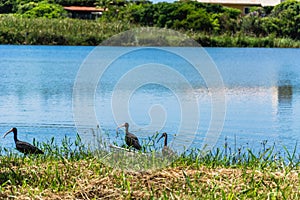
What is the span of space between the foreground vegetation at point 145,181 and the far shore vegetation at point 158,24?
141 ft

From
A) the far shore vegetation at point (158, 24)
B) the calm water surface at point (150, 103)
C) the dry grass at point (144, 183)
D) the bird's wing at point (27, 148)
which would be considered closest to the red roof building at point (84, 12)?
the far shore vegetation at point (158, 24)

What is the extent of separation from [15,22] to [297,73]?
81.2ft

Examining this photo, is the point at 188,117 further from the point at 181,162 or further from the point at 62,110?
the point at 181,162

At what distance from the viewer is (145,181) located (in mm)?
6621

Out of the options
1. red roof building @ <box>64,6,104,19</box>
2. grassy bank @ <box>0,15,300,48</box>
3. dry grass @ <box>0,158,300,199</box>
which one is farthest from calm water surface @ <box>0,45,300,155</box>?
red roof building @ <box>64,6,104,19</box>

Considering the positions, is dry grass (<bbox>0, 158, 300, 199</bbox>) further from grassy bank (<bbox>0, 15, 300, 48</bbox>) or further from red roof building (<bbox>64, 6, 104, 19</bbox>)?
red roof building (<bbox>64, 6, 104, 19</bbox>)

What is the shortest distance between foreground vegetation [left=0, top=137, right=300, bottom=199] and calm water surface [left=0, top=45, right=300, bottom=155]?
385 cm

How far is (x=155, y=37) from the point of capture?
45.1 metres

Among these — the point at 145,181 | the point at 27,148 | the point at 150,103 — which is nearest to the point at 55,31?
the point at 150,103

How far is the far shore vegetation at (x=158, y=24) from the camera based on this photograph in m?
51.1

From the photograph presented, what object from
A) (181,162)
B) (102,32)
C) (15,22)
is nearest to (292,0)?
(102,32)

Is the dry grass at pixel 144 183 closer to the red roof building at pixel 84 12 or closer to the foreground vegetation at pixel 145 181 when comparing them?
the foreground vegetation at pixel 145 181

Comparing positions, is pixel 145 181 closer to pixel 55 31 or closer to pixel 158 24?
pixel 55 31

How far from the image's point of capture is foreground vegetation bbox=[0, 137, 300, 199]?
6152 millimetres
